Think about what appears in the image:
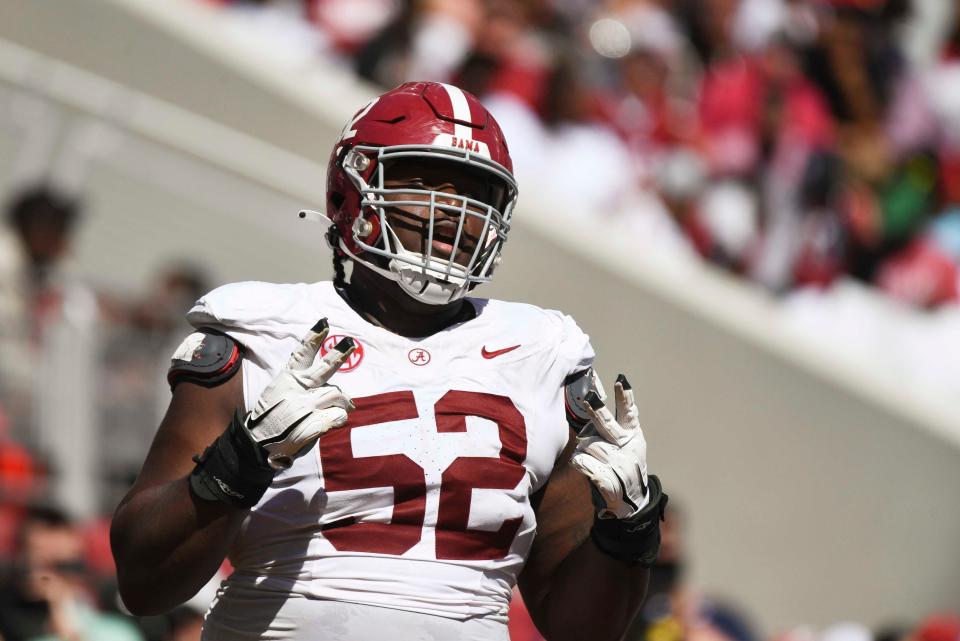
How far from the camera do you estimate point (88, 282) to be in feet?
21.4

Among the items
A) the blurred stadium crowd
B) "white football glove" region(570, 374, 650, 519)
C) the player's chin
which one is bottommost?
the blurred stadium crowd

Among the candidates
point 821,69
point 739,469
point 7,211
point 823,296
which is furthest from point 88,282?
point 821,69

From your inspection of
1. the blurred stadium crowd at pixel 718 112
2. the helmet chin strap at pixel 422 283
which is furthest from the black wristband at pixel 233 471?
the blurred stadium crowd at pixel 718 112

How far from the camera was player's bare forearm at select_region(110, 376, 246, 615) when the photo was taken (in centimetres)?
242

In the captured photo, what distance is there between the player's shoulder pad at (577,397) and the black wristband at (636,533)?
209 millimetres

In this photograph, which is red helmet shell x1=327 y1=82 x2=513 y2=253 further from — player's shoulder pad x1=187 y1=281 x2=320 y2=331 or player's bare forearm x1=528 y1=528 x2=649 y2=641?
player's bare forearm x1=528 y1=528 x2=649 y2=641

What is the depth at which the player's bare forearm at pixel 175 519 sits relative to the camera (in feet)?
7.93

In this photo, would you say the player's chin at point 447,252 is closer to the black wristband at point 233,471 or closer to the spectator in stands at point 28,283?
the black wristband at point 233,471

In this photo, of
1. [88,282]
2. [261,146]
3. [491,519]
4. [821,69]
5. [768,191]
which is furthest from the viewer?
[821,69]

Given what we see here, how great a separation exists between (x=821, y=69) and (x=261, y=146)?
4.26 metres

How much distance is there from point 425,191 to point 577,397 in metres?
0.50

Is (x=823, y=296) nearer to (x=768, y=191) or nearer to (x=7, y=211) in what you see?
(x=768, y=191)

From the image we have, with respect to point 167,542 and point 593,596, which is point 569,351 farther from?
point 167,542

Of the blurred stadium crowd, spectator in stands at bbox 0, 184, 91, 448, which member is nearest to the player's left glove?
spectator in stands at bbox 0, 184, 91, 448
